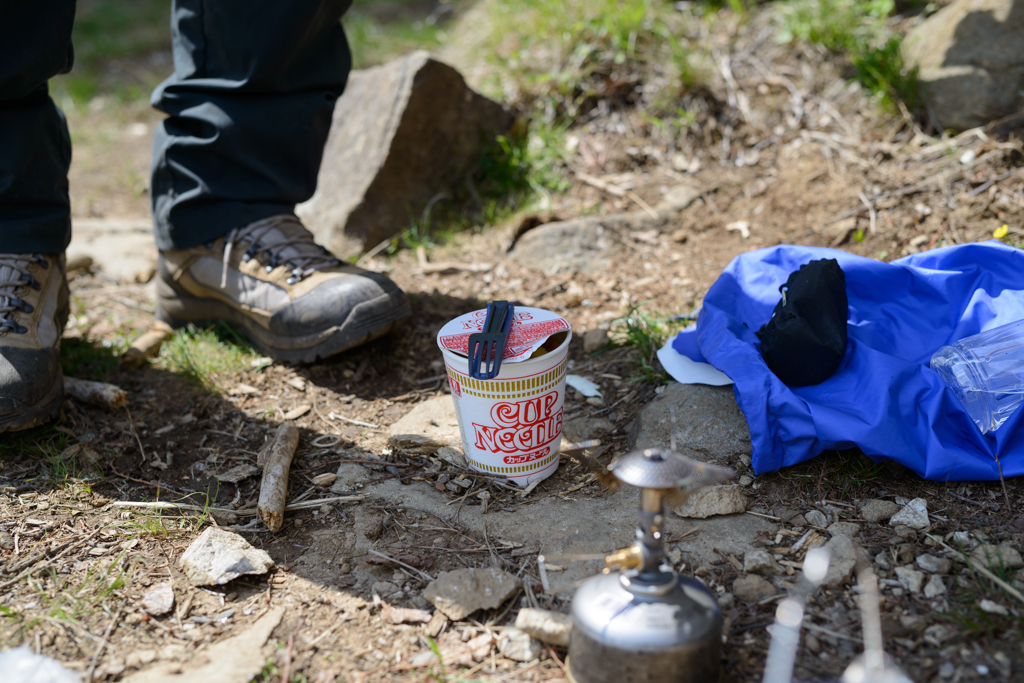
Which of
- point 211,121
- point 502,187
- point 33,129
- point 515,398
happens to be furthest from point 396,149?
point 515,398

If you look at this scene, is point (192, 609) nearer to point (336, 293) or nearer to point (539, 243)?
point (336, 293)

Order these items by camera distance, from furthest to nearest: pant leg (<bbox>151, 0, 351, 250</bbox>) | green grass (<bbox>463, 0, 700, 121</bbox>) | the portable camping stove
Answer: green grass (<bbox>463, 0, 700, 121</bbox>) < pant leg (<bbox>151, 0, 351, 250</bbox>) < the portable camping stove

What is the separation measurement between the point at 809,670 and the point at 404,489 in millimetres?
1022

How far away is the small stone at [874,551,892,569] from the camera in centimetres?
152

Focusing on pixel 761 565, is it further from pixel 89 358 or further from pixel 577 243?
pixel 89 358

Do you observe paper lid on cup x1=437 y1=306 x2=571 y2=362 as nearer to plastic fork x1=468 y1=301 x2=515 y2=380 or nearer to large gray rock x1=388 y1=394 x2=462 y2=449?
plastic fork x1=468 y1=301 x2=515 y2=380

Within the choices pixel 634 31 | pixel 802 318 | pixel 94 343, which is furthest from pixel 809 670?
pixel 634 31

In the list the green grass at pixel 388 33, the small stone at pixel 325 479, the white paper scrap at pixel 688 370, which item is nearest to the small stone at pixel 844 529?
the white paper scrap at pixel 688 370

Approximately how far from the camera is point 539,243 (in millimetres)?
3102

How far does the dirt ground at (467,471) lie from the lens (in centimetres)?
141

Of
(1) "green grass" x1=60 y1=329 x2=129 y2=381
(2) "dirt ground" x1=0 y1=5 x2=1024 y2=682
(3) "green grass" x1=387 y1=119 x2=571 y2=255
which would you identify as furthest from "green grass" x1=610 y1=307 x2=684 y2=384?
(1) "green grass" x1=60 y1=329 x2=129 y2=381

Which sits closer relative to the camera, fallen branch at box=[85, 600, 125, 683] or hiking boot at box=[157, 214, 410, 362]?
fallen branch at box=[85, 600, 125, 683]

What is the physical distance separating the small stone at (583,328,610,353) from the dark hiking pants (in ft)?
3.87

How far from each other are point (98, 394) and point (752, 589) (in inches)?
76.7
